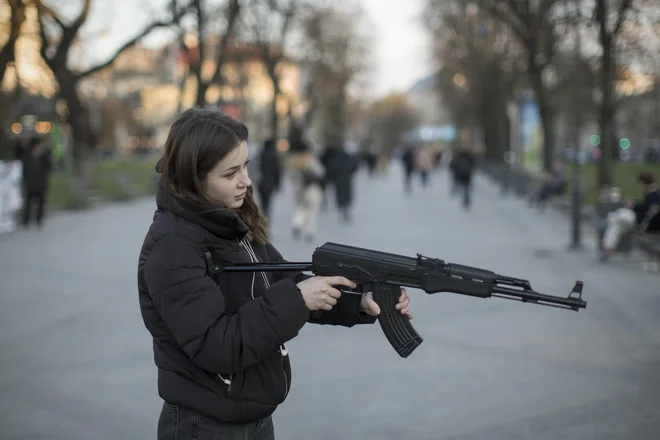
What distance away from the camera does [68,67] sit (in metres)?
31.0

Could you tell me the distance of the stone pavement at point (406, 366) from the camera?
6305mm

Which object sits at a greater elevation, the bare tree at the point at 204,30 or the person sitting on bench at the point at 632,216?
the bare tree at the point at 204,30

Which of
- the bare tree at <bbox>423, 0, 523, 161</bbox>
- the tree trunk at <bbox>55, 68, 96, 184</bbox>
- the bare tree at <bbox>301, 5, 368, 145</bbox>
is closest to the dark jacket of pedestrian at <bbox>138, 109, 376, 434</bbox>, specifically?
the tree trunk at <bbox>55, 68, 96, 184</bbox>

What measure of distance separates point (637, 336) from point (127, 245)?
439 inches

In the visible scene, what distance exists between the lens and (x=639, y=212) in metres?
14.5

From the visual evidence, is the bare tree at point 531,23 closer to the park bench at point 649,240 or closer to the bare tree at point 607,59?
the bare tree at point 607,59

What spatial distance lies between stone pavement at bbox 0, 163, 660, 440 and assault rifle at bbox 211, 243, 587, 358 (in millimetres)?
3063

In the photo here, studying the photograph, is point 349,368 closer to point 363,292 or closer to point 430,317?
point 430,317

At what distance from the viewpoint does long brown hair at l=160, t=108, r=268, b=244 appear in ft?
9.52

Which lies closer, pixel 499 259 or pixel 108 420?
pixel 108 420

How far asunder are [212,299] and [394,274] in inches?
21.9

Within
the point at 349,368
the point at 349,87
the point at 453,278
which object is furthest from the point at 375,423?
the point at 349,87

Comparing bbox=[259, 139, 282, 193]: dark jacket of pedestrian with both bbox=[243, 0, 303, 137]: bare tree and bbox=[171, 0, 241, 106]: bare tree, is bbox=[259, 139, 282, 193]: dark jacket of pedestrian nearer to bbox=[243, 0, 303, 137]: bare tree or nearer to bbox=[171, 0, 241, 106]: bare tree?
bbox=[171, 0, 241, 106]: bare tree

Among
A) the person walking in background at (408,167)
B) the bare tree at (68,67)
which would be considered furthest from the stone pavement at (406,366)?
the person walking in background at (408,167)
